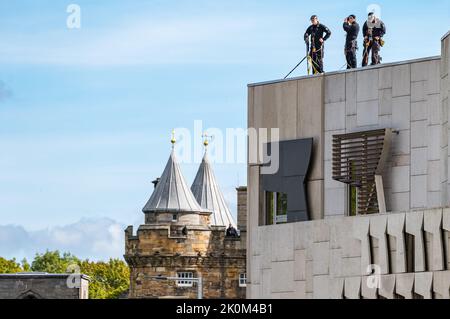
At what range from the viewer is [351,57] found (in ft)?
171

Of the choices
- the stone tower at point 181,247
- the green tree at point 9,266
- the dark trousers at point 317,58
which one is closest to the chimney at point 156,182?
the stone tower at point 181,247

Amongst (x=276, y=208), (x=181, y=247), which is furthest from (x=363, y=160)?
(x=181, y=247)

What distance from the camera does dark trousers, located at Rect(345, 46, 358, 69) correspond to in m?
51.8

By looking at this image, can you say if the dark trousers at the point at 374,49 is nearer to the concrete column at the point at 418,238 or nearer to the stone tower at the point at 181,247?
the concrete column at the point at 418,238

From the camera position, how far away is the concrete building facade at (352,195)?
4650 cm

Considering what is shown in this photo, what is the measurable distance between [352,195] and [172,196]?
61826 mm

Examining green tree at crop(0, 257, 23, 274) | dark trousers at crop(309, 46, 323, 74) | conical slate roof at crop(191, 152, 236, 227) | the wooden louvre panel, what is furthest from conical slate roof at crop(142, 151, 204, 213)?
the wooden louvre panel

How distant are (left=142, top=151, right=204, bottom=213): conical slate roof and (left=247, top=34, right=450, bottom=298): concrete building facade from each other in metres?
58.3

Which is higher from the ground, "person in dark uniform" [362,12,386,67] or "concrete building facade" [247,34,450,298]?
"person in dark uniform" [362,12,386,67]

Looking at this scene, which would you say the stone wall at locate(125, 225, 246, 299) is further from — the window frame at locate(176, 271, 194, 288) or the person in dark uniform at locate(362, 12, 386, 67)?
the person in dark uniform at locate(362, 12, 386, 67)

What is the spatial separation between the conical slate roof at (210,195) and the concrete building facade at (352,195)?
65.3m

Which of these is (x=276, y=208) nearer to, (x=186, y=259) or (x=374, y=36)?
(x=374, y=36)
